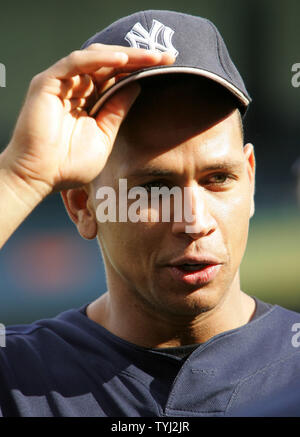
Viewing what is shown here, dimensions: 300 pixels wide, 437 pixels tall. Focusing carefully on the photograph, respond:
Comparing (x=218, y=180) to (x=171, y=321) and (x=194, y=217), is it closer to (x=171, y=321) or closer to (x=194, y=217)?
(x=194, y=217)

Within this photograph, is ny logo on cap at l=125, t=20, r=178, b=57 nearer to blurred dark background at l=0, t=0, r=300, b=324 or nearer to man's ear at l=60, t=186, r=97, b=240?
man's ear at l=60, t=186, r=97, b=240

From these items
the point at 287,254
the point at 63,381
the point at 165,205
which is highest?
the point at 165,205

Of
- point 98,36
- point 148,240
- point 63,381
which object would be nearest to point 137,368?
point 63,381

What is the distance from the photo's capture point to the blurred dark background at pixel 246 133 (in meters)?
5.09

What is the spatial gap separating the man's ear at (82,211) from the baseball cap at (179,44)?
0.38 m

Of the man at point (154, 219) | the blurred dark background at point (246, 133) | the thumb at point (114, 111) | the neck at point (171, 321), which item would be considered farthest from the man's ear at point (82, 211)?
the blurred dark background at point (246, 133)

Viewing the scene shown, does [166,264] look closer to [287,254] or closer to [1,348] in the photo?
[1,348]

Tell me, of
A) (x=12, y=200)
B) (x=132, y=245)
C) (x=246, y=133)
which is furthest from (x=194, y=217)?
(x=246, y=133)

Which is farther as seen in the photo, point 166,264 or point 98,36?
point 98,36

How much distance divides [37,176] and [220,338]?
2.09ft

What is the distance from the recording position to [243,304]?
6.25 feet

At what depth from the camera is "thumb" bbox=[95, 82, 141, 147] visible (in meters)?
1.66

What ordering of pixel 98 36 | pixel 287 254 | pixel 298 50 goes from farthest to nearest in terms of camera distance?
pixel 298 50
pixel 287 254
pixel 98 36

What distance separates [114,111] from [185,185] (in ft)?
0.84
